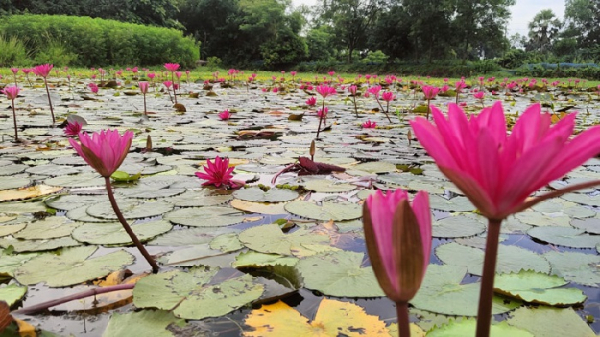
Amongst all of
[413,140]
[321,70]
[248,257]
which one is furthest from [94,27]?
[248,257]

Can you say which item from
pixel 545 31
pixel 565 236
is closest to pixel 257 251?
pixel 565 236

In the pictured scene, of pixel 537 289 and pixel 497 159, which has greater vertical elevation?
pixel 497 159

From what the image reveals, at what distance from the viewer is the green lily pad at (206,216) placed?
3.69 feet

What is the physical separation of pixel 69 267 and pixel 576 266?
1.03 m

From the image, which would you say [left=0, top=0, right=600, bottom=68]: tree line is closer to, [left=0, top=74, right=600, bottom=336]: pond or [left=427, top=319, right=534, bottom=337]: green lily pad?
[left=0, top=74, right=600, bottom=336]: pond

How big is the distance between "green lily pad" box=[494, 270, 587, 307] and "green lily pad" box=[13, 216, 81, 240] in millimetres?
981

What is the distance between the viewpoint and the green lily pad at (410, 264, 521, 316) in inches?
27.6

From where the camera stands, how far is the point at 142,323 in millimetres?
646

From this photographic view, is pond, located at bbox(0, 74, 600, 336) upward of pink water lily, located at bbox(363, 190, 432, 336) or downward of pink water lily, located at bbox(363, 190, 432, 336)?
downward

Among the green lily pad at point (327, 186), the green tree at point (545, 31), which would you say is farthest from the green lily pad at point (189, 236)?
the green tree at point (545, 31)

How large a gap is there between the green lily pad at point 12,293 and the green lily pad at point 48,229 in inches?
10.4

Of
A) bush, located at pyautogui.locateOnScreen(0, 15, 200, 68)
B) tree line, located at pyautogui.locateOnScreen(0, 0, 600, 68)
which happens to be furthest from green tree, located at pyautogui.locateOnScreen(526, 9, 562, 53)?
bush, located at pyautogui.locateOnScreen(0, 15, 200, 68)

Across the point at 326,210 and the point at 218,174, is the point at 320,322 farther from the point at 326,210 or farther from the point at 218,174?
the point at 218,174

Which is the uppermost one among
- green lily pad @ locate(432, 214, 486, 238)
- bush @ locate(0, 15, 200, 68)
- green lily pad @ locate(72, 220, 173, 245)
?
bush @ locate(0, 15, 200, 68)
